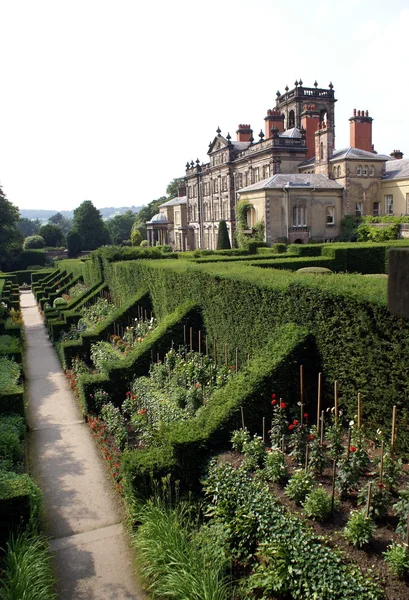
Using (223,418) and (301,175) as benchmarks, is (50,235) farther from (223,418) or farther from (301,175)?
(223,418)

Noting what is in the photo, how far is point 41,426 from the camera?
539 inches

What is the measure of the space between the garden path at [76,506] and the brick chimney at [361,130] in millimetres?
41284

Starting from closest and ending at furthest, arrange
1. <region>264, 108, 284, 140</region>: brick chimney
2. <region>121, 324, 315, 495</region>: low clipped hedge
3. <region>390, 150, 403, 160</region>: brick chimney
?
<region>121, 324, 315, 495</region>: low clipped hedge < <region>264, 108, 284, 140</region>: brick chimney < <region>390, 150, 403, 160</region>: brick chimney

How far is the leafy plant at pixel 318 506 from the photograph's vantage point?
6.48 metres

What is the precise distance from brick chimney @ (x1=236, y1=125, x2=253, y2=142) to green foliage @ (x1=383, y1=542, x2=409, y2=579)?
193 feet

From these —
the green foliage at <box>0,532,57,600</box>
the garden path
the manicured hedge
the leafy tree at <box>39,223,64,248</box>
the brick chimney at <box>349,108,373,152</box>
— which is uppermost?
the brick chimney at <box>349,108,373,152</box>

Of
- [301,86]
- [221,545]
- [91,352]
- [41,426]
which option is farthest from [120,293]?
[301,86]

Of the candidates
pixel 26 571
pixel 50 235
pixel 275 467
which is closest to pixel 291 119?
pixel 50 235

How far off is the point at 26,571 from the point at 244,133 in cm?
5879

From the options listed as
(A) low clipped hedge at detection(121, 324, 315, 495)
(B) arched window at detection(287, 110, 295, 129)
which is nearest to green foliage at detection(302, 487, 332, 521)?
(A) low clipped hedge at detection(121, 324, 315, 495)

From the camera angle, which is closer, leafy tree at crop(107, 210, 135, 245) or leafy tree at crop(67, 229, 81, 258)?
leafy tree at crop(67, 229, 81, 258)

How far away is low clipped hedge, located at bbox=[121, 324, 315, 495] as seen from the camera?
8484mm

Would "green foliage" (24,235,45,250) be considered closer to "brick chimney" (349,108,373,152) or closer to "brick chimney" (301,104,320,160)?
"brick chimney" (301,104,320,160)

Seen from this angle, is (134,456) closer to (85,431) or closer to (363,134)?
(85,431)
